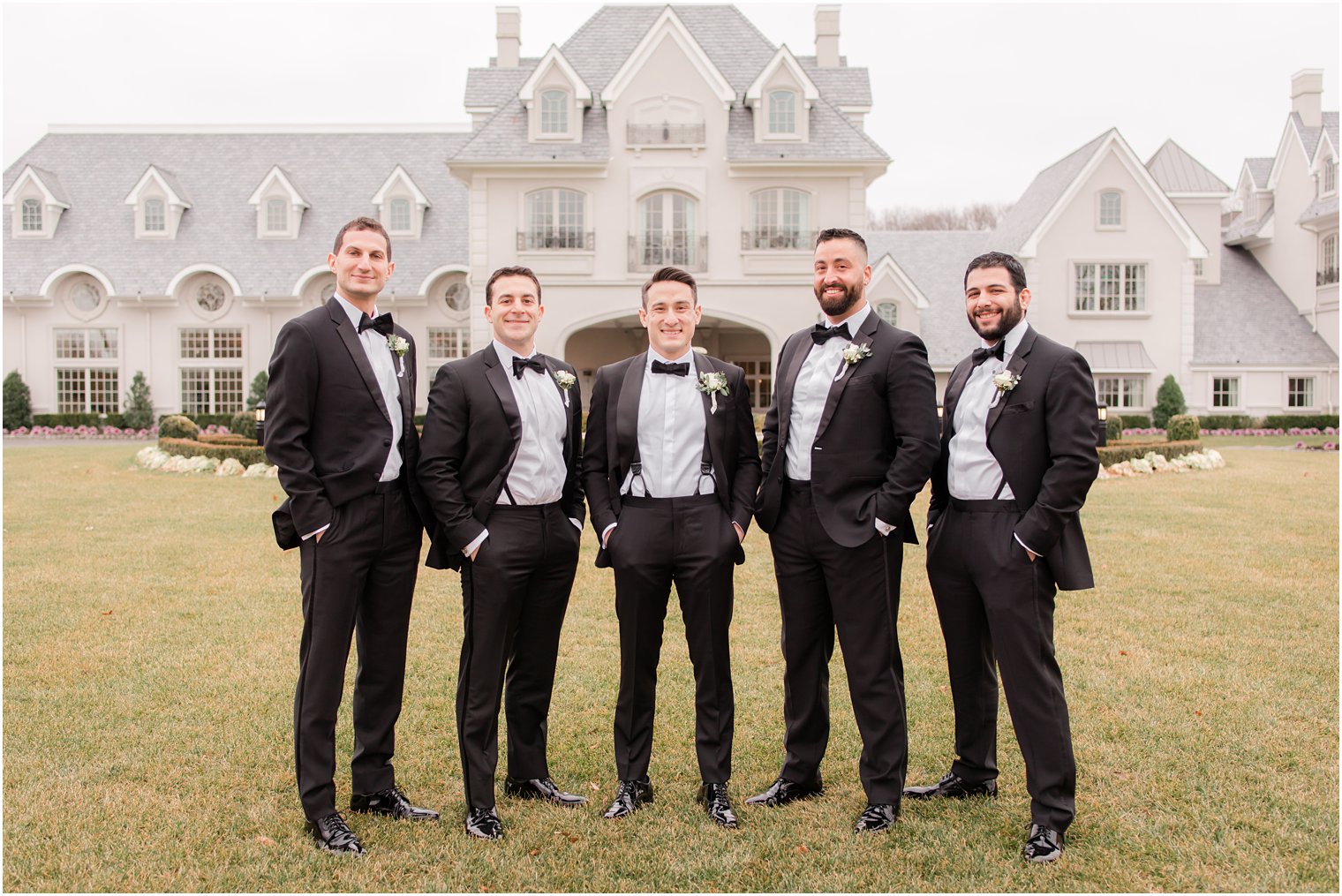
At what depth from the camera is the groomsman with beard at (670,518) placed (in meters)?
4.43

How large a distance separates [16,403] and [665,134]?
22074 millimetres

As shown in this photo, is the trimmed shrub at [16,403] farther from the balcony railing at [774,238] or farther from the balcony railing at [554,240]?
the balcony railing at [774,238]

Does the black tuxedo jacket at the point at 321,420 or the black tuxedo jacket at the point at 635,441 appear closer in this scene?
the black tuxedo jacket at the point at 321,420

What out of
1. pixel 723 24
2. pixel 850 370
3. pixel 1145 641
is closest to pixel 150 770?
pixel 850 370

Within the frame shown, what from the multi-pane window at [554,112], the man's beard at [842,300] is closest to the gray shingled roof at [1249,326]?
the multi-pane window at [554,112]

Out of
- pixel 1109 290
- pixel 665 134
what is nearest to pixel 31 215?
pixel 665 134

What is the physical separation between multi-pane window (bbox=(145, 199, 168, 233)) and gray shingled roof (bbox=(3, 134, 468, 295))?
483 millimetres

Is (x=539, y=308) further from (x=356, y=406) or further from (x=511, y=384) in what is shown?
(x=356, y=406)

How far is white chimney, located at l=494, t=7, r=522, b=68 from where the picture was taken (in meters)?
27.4

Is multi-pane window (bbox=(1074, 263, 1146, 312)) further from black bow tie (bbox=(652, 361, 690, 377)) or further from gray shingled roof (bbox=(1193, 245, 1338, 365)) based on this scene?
black bow tie (bbox=(652, 361, 690, 377))

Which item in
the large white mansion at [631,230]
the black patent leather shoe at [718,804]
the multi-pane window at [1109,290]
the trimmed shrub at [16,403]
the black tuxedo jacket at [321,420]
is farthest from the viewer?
the multi-pane window at [1109,290]

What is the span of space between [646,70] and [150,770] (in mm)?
21416

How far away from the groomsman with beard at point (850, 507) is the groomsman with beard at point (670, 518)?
26 cm

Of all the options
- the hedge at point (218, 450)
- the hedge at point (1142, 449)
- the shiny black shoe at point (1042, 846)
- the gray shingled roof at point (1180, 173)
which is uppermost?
the gray shingled roof at point (1180, 173)
